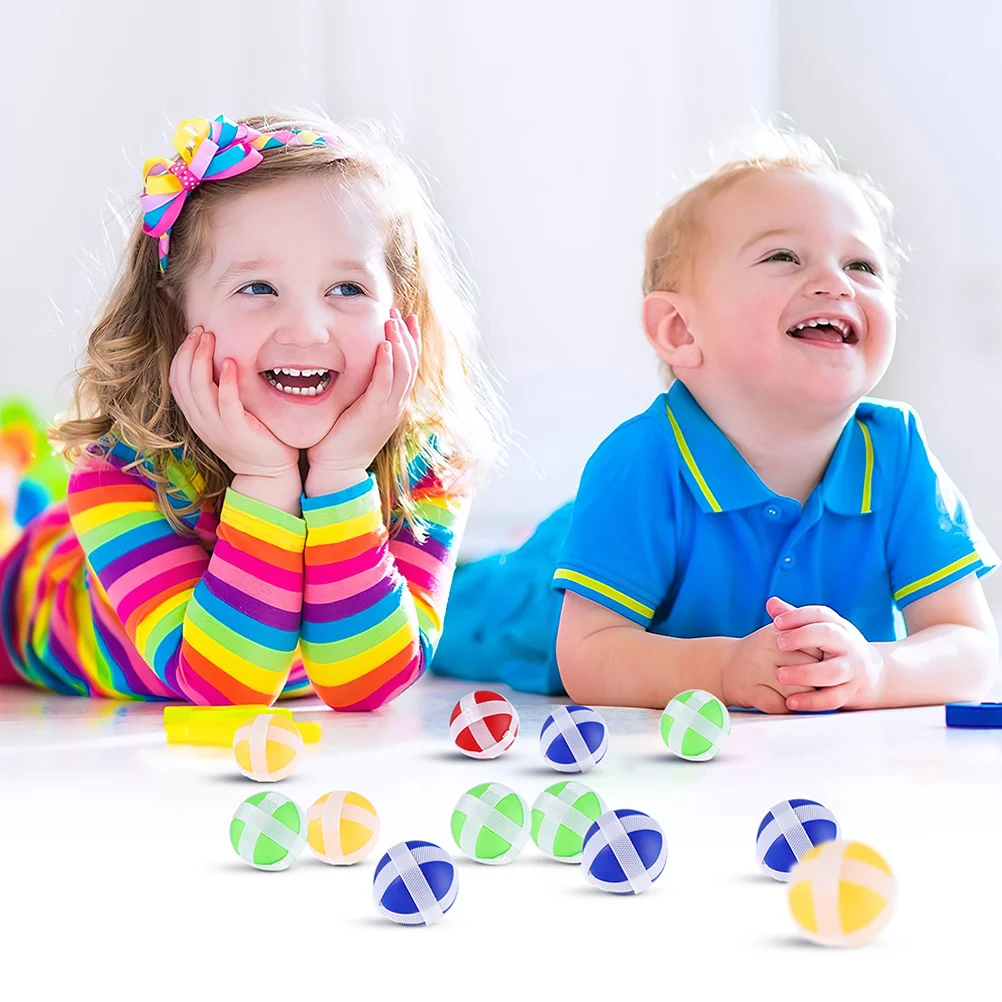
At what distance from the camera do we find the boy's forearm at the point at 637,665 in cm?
109

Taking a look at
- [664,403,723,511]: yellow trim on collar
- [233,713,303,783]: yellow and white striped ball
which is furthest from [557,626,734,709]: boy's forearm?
[233,713,303,783]: yellow and white striped ball

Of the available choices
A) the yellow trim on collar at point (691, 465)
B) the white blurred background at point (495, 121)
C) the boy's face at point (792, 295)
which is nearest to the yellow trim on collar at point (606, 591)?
the yellow trim on collar at point (691, 465)

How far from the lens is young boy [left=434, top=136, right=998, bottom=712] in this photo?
1.15 m

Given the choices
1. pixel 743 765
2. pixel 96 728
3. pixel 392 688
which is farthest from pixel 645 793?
pixel 96 728

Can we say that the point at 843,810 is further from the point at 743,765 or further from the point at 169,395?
the point at 169,395

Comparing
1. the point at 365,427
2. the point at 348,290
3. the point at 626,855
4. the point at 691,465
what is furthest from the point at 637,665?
the point at 626,855

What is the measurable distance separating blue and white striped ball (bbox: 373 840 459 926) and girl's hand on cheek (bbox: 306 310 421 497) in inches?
→ 23.0

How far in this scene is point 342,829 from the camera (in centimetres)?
66

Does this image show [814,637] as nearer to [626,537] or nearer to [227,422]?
[626,537]

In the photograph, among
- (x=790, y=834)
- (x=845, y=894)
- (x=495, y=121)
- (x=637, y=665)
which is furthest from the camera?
(x=495, y=121)

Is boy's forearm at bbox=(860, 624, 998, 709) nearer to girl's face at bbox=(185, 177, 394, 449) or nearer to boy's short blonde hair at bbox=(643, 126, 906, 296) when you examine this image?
boy's short blonde hair at bbox=(643, 126, 906, 296)

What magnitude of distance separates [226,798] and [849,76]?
2.01 m

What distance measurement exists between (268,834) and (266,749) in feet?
0.63

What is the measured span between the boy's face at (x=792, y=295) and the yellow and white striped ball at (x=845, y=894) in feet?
2.20
